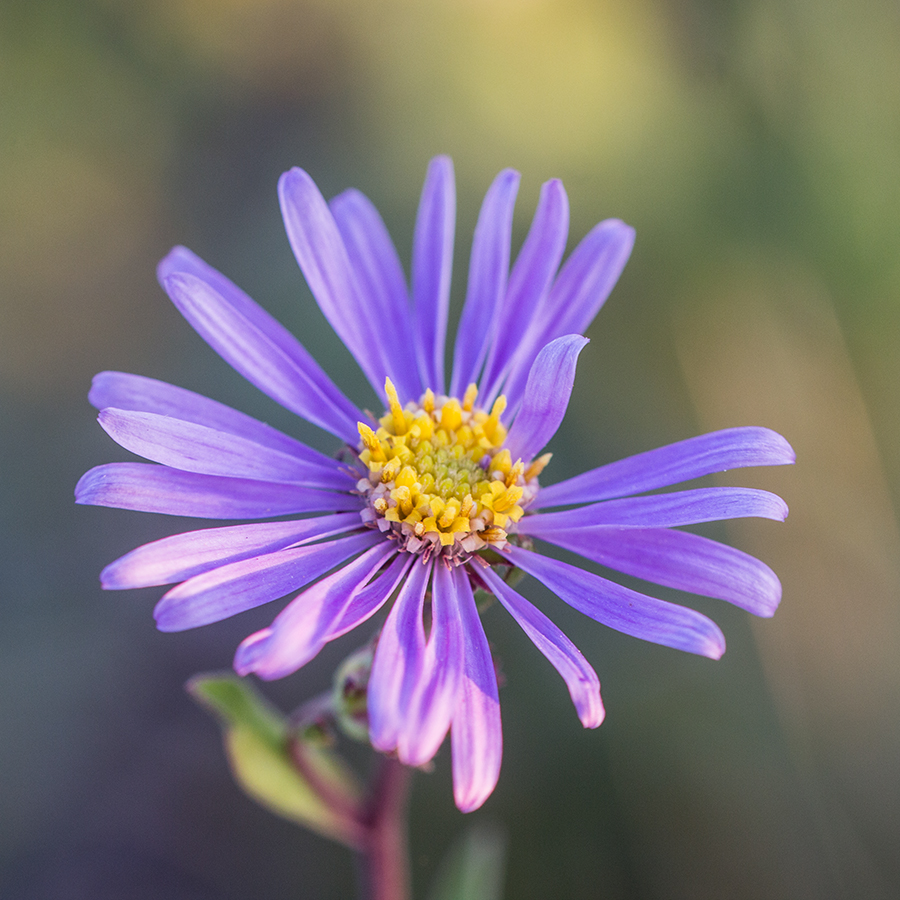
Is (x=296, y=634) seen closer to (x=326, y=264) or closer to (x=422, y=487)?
(x=422, y=487)

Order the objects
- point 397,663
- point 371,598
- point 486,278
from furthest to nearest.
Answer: point 486,278, point 371,598, point 397,663

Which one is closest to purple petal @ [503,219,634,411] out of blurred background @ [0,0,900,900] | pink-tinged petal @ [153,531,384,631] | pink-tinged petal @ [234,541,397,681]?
pink-tinged petal @ [153,531,384,631]

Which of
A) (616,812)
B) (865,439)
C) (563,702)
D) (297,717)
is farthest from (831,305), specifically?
(297,717)

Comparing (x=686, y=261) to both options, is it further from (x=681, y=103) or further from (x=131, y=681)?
(x=131, y=681)

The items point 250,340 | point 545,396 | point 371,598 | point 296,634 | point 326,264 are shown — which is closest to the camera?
point 296,634

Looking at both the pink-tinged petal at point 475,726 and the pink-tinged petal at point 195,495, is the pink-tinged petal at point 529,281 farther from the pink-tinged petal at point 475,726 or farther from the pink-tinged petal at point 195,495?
the pink-tinged petal at point 475,726

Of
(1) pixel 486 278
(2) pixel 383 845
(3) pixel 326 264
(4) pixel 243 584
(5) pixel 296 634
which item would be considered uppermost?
(3) pixel 326 264

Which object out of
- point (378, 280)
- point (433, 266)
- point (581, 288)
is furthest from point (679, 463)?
point (378, 280)

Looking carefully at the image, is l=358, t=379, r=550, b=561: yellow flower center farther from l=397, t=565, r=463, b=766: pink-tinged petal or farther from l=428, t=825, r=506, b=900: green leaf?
l=428, t=825, r=506, b=900: green leaf
